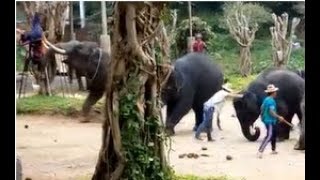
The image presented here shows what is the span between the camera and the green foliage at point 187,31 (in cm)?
436

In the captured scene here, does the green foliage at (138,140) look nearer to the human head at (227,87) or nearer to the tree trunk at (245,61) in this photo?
the tree trunk at (245,61)

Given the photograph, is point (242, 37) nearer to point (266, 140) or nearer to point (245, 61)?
point (245, 61)

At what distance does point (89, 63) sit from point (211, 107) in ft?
3.79

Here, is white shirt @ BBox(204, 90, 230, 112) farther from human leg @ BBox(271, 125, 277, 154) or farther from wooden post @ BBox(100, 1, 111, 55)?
wooden post @ BBox(100, 1, 111, 55)

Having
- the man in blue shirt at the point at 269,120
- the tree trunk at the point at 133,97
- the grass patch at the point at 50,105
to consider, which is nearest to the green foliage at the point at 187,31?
the man in blue shirt at the point at 269,120

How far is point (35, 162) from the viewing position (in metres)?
3.75

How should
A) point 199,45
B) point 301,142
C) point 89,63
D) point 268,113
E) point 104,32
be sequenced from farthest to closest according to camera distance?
point 89,63
point 199,45
point 104,32
point 301,142
point 268,113

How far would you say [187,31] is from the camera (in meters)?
4.78

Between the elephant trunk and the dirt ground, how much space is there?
4cm

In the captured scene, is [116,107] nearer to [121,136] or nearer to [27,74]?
[121,136]

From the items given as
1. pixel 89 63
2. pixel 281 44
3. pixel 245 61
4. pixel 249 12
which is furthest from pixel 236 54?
pixel 89 63

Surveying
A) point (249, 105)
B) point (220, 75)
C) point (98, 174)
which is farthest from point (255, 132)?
point (98, 174)

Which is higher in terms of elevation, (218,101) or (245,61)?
(245,61)

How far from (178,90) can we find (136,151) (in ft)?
7.53
